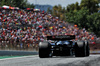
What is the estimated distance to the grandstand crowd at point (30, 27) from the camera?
3375 centimetres

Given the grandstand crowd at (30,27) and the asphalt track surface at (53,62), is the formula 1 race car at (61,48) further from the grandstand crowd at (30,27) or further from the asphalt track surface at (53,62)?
the grandstand crowd at (30,27)

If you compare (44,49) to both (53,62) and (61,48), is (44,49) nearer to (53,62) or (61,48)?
(61,48)

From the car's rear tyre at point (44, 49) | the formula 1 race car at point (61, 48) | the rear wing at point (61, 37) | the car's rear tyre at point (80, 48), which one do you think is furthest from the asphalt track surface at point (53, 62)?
the rear wing at point (61, 37)

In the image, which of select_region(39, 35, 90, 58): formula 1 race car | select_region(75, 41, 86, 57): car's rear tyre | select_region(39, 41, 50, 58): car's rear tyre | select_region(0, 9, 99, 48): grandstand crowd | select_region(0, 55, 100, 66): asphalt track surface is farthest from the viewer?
select_region(0, 9, 99, 48): grandstand crowd

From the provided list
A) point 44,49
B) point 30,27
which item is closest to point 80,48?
point 44,49

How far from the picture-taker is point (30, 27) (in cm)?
3891

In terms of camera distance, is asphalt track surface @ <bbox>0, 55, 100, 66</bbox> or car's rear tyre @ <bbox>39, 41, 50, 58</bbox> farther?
car's rear tyre @ <bbox>39, 41, 50, 58</bbox>

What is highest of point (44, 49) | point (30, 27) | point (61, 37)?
point (61, 37)

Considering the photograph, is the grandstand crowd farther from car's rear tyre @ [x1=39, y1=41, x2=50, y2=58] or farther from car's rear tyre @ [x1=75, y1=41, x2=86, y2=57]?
car's rear tyre @ [x1=39, y1=41, x2=50, y2=58]

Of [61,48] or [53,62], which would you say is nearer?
[53,62]

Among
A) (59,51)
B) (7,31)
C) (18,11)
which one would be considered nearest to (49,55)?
(59,51)

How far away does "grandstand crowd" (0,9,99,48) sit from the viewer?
3375 centimetres

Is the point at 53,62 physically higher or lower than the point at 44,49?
lower

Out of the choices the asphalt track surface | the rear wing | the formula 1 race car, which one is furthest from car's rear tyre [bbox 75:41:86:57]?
the asphalt track surface
